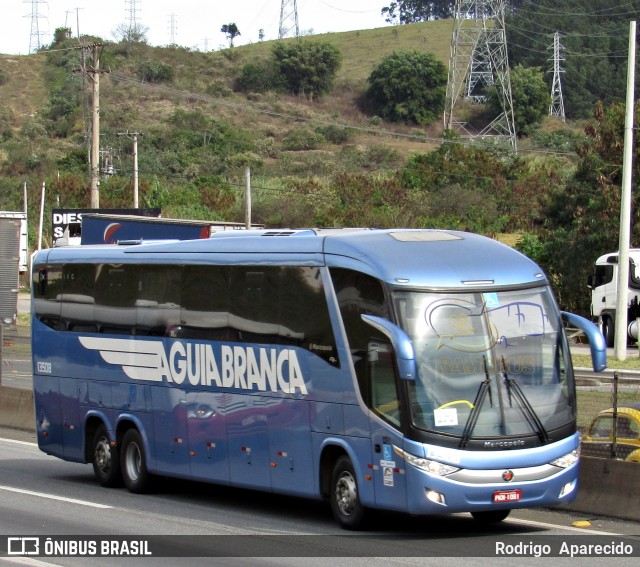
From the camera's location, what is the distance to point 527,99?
124375mm

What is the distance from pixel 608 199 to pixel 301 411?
39010 mm

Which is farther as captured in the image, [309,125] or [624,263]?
[309,125]

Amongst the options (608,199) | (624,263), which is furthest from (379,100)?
(624,263)

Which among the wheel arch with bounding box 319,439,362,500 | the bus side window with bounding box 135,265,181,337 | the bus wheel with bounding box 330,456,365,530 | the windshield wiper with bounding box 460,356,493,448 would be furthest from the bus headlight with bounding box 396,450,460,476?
the bus side window with bounding box 135,265,181,337

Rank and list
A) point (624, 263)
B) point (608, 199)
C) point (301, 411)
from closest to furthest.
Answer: point (301, 411) < point (624, 263) < point (608, 199)

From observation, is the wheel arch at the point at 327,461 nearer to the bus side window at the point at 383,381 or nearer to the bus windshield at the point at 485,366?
the bus side window at the point at 383,381

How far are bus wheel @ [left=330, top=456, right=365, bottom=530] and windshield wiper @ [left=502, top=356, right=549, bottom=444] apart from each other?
189 centimetres

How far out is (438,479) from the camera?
1184cm

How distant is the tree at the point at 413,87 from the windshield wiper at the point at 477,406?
12383 cm

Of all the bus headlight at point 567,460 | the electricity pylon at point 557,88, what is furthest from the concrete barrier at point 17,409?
the electricity pylon at point 557,88

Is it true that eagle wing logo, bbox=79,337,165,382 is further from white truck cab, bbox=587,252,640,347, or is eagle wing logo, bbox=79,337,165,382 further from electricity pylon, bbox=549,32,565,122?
electricity pylon, bbox=549,32,565,122

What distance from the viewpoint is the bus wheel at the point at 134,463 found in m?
16.5

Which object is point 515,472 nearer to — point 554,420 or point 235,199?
point 554,420

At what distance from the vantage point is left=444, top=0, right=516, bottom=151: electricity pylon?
102m
